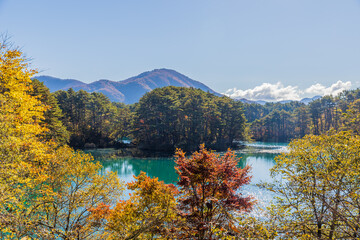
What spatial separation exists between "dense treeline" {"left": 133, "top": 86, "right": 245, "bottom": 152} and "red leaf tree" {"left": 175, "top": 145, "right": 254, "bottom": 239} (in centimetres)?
3676

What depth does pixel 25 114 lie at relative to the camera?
35.0 ft

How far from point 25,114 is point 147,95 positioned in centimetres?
3816

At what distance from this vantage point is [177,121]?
47781mm

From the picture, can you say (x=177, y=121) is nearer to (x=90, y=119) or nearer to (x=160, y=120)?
(x=160, y=120)

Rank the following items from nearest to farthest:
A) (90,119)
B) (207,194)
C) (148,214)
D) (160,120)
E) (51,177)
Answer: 1. (207,194)
2. (148,214)
3. (51,177)
4. (160,120)
5. (90,119)

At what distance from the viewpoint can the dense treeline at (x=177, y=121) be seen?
46188mm

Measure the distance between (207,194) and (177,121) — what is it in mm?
40494

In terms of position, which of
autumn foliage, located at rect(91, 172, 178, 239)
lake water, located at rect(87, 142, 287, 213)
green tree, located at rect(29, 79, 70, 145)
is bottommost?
lake water, located at rect(87, 142, 287, 213)

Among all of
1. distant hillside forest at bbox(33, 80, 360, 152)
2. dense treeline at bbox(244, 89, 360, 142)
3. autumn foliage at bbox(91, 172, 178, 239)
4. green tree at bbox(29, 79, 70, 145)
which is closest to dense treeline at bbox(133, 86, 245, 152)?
distant hillside forest at bbox(33, 80, 360, 152)

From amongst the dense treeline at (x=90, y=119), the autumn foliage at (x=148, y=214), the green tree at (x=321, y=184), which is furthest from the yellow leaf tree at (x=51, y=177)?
the dense treeline at (x=90, y=119)

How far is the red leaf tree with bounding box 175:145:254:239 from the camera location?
695 cm

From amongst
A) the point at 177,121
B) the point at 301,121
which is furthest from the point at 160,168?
the point at 301,121

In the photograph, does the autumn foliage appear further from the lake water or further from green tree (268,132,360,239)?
the lake water

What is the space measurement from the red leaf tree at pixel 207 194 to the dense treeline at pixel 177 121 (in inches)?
1447
